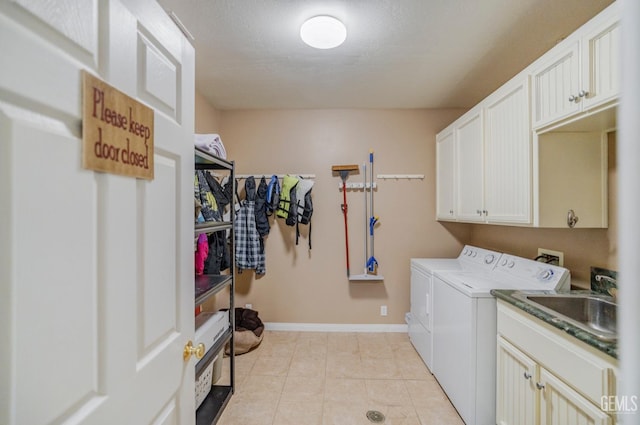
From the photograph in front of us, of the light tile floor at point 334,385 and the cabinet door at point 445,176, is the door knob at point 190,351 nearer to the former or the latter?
the light tile floor at point 334,385

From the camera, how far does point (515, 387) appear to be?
1.49 meters

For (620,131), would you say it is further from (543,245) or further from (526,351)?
(543,245)

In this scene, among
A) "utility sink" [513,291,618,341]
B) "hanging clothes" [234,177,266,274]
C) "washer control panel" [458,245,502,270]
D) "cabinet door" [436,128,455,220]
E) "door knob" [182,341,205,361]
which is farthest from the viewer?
"hanging clothes" [234,177,266,274]

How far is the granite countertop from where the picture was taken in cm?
99

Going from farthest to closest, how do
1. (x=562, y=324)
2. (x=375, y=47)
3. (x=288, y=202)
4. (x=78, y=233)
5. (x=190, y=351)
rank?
(x=288, y=202)
(x=375, y=47)
(x=562, y=324)
(x=190, y=351)
(x=78, y=233)

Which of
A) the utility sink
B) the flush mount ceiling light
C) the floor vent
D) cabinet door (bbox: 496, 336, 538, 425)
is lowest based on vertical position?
the floor vent

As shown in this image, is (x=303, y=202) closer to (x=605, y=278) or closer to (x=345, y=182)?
(x=345, y=182)

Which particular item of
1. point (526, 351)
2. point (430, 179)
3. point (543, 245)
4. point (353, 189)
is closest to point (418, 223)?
point (430, 179)

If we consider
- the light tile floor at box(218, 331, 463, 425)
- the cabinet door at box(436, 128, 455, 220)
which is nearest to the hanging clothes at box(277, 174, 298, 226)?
the light tile floor at box(218, 331, 463, 425)

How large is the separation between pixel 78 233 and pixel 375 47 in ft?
6.88

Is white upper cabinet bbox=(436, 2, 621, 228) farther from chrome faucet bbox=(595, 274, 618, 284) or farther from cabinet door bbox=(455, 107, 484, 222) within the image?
chrome faucet bbox=(595, 274, 618, 284)

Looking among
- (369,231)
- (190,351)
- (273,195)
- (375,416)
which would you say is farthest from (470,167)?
(190,351)

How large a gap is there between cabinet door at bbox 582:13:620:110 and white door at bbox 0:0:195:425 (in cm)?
179

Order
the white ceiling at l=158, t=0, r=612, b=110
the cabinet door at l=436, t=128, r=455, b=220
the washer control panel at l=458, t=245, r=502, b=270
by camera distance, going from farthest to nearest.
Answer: the cabinet door at l=436, t=128, r=455, b=220
the washer control panel at l=458, t=245, r=502, b=270
the white ceiling at l=158, t=0, r=612, b=110
